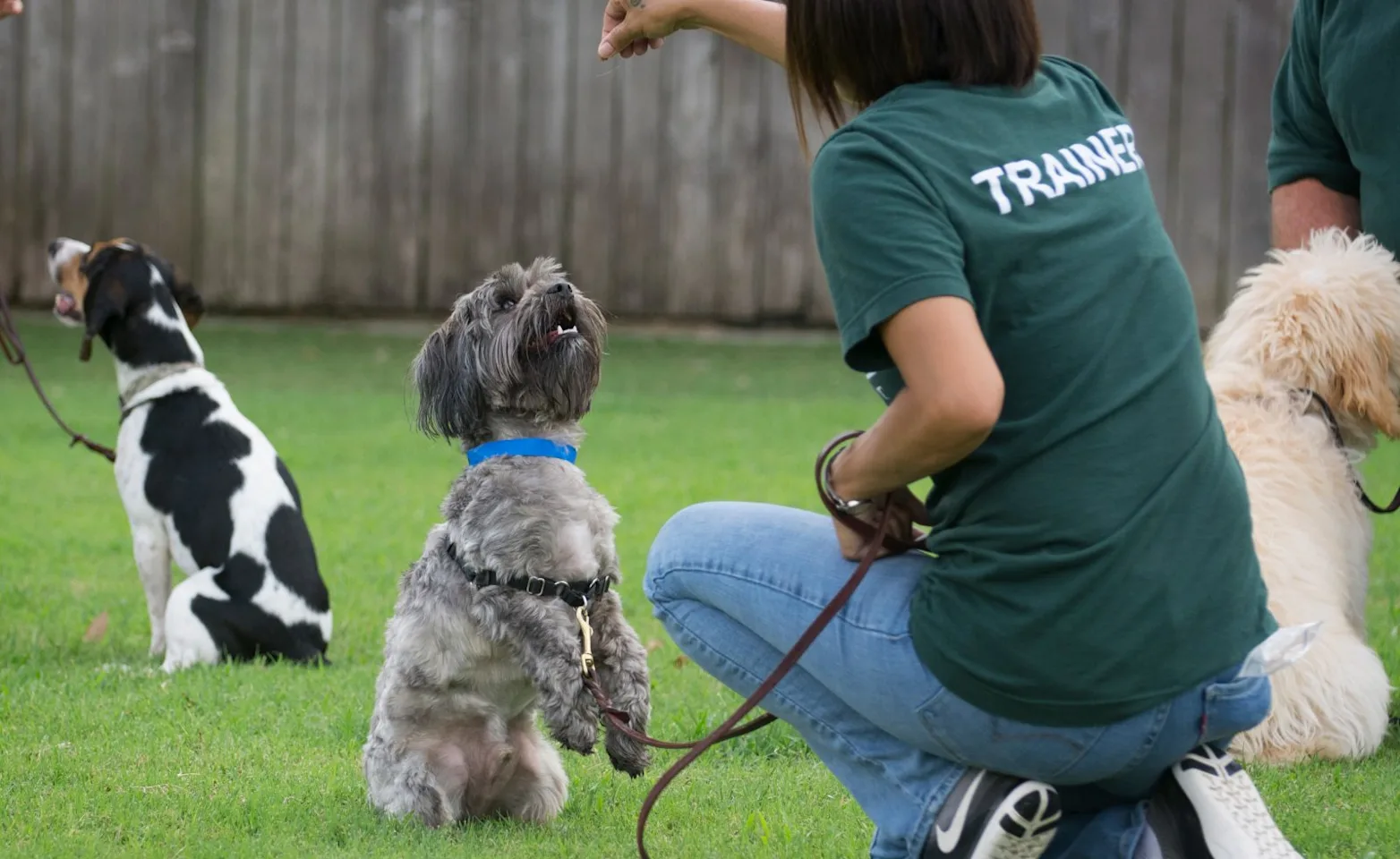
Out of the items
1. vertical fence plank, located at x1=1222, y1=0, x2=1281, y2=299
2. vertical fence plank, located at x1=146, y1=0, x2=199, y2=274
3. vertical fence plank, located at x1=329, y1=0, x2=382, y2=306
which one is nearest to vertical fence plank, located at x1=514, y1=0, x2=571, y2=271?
vertical fence plank, located at x1=329, y1=0, x2=382, y2=306

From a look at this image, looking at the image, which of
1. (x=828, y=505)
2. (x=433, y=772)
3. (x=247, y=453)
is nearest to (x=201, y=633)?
(x=247, y=453)

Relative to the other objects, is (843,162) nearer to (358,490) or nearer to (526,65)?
(358,490)

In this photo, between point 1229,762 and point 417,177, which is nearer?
point 1229,762

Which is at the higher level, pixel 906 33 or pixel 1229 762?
pixel 906 33

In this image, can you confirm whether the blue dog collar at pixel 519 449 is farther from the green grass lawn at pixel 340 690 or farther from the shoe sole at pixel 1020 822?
the shoe sole at pixel 1020 822

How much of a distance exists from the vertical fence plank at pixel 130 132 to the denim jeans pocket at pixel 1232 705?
1174cm

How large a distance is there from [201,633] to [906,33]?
358cm

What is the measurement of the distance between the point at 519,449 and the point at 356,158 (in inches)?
394

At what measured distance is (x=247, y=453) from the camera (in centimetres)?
552

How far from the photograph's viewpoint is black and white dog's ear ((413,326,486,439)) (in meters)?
→ 3.50

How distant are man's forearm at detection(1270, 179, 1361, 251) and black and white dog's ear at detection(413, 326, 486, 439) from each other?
2500 millimetres

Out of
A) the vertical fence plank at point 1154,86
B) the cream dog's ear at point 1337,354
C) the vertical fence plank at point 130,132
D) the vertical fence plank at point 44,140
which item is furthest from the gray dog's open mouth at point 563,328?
the vertical fence plank at point 44,140

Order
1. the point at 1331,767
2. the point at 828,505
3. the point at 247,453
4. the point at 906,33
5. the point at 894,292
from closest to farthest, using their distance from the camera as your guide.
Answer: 1. the point at 894,292
2. the point at 906,33
3. the point at 828,505
4. the point at 1331,767
5. the point at 247,453

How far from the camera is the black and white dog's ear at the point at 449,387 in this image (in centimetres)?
350
